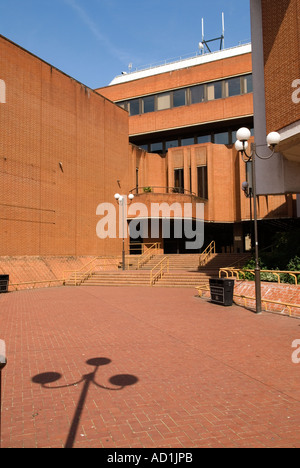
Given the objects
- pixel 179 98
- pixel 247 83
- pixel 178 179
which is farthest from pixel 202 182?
pixel 247 83

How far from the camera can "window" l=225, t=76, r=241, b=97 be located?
108 feet

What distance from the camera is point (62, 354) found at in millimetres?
6434

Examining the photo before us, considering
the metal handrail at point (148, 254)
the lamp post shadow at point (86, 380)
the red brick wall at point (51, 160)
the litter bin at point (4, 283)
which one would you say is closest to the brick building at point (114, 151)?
the red brick wall at point (51, 160)

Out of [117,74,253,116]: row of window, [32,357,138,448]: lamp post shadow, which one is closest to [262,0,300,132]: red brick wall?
[32,357,138,448]: lamp post shadow

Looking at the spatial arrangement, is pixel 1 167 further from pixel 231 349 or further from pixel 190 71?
pixel 190 71

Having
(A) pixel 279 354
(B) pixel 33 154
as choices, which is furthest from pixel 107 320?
(B) pixel 33 154

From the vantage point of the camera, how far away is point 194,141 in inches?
1419

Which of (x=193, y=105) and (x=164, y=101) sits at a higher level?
(x=164, y=101)

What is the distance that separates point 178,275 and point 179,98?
22488 mm

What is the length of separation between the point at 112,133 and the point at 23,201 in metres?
11.8

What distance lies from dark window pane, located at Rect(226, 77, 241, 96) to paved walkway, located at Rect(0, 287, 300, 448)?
1125 inches

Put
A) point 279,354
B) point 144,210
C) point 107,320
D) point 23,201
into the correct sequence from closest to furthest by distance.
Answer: point 279,354 → point 107,320 → point 23,201 → point 144,210

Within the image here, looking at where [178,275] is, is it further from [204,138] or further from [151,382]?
[204,138]

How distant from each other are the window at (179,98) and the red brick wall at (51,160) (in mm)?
8368
